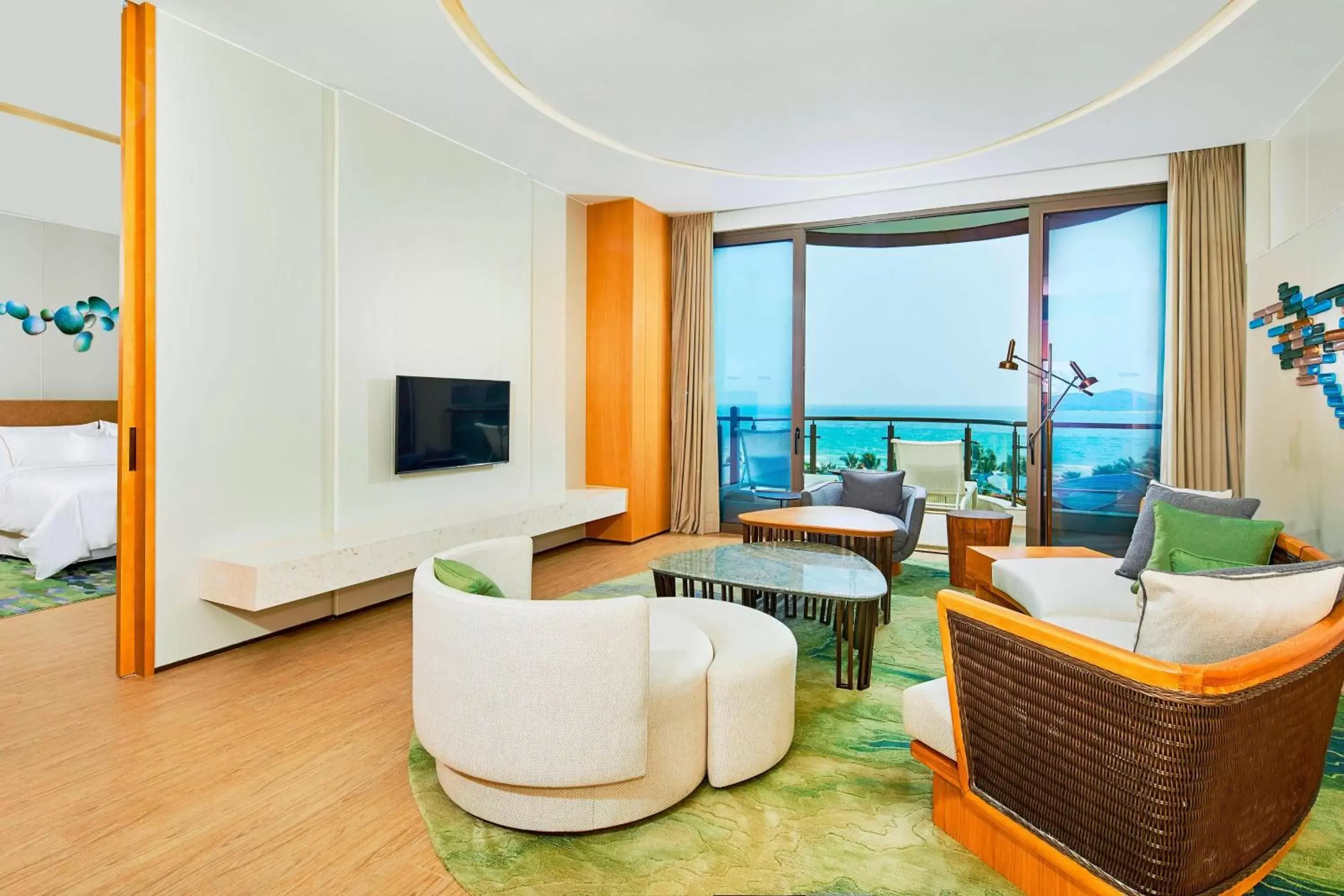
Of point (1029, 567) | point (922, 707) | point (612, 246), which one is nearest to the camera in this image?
point (922, 707)

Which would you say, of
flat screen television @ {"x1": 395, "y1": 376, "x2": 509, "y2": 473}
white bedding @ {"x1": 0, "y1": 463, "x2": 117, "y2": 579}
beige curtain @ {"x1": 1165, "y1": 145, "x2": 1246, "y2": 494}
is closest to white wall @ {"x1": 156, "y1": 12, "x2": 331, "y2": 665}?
flat screen television @ {"x1": 395, "y1": 376, "x2": 509, "y2": 473}

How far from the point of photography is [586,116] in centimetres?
404

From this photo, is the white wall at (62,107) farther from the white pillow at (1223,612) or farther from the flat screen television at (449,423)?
the white pillow at (1223,612)

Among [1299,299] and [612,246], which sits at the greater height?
[612,246]

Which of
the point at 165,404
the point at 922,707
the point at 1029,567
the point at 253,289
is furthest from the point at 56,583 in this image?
the point at 1029,567

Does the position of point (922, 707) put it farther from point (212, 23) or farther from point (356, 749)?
point (212, 23)

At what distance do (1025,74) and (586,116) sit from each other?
236cm

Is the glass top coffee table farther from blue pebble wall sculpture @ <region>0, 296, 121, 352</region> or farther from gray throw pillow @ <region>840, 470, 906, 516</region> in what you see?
blue pebble wall sculpture @ <region>0, 296, 121, 352</region>

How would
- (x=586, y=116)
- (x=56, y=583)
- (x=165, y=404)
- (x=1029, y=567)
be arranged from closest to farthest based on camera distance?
(x=165, y=404), (x=1029, y=567), (x=586, y=116), (x=56, y=583)

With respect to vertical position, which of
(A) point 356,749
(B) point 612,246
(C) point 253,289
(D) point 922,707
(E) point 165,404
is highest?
(B) point 612,246

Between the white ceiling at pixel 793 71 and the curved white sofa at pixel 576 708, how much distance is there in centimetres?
252

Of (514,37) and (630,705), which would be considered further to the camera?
(514,37)

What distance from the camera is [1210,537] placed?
2.68 m

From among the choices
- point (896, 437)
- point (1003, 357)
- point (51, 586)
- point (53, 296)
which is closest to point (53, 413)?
point (53, 296)
